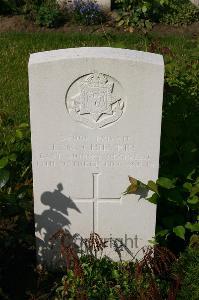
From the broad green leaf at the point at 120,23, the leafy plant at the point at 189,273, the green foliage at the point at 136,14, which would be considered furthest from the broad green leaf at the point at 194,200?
the broad green leaf at the point at 120,23

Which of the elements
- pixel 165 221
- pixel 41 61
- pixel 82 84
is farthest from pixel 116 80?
pixel 165 221

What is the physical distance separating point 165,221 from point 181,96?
39.1 inches

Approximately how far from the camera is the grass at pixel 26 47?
604 centimetres

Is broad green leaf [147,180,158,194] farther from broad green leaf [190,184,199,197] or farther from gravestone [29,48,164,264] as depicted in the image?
broad green leaf [190,184,199,197]

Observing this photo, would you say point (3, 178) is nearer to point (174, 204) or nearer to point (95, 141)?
point (95, 141)

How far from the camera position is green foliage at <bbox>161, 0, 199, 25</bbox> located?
8094 mm

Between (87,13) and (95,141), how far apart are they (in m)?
5.01

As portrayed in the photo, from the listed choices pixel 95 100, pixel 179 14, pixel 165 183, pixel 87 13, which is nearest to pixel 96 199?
pixel 165 183

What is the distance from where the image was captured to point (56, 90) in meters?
3.23

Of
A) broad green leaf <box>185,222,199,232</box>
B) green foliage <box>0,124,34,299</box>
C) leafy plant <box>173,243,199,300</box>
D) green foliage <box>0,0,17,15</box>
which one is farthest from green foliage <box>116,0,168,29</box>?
leafy plant <box>173,243,199,300</box>

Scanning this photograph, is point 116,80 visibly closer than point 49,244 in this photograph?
Yes

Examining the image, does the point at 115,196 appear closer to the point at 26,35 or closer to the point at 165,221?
the point at 165,221

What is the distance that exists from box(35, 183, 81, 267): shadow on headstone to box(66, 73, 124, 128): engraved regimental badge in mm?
494

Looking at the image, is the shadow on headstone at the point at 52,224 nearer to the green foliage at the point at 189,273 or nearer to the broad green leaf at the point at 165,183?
the broad green leaf at the point at 165,183
